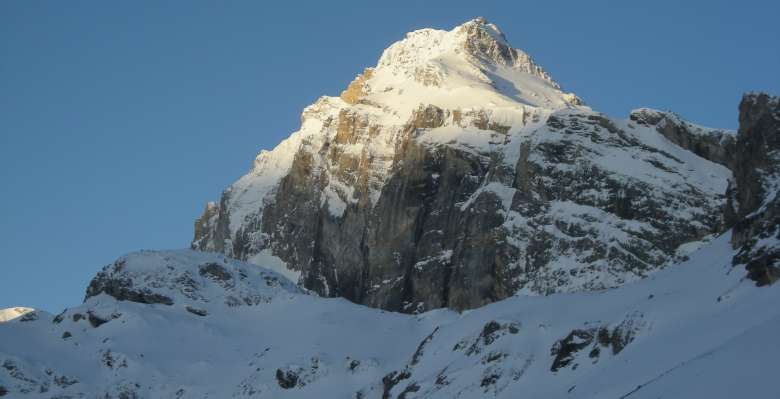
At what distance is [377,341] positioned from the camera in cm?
11269

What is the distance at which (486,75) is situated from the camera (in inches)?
7254

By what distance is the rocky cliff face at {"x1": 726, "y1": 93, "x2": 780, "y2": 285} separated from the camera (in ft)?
216

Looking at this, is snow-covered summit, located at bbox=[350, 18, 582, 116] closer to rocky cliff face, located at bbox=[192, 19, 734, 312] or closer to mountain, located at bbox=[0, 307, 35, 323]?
rocky cliff face, located at bbox=[192, 19, 734, 312]

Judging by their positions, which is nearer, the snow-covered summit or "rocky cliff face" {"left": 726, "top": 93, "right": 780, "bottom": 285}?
"rocky cliff face" {"left": 726, "top": 93, "right": 780, "bottom": 285}

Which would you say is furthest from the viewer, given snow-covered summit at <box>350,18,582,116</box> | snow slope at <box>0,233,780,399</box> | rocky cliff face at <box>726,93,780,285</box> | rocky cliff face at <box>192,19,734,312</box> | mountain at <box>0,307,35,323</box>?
mountain at <box>0,307,35,323</box>

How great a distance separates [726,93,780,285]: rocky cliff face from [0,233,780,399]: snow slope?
4.69 feet

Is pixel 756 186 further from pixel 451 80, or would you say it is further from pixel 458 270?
pixel 451 80

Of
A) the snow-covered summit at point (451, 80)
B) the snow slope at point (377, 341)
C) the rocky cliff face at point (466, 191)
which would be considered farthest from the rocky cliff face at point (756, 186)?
the snow-covered summit at point (451, 80)

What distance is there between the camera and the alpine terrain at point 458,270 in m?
68.4

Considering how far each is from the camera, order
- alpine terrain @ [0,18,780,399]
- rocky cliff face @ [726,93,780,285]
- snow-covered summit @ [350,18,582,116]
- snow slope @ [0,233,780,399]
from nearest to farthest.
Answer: snow slope @ [0,233,780,399], rocky cliff face @ [726,93,780,285], alpine terrain @ [0,18,780,399], snow-covered summit @ [350,18,582,116]

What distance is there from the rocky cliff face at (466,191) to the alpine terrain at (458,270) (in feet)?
0.95

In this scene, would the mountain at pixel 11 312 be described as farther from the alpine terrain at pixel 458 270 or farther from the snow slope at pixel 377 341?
the snow slope at pixel 377 341

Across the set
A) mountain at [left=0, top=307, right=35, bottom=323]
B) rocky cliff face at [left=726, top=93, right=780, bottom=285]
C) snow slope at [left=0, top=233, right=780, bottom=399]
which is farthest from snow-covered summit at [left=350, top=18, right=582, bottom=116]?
rocky cliff face at [left=726, top=93, right=780, bottom=285]

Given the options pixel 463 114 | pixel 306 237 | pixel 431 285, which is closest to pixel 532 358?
pixel 431 285
